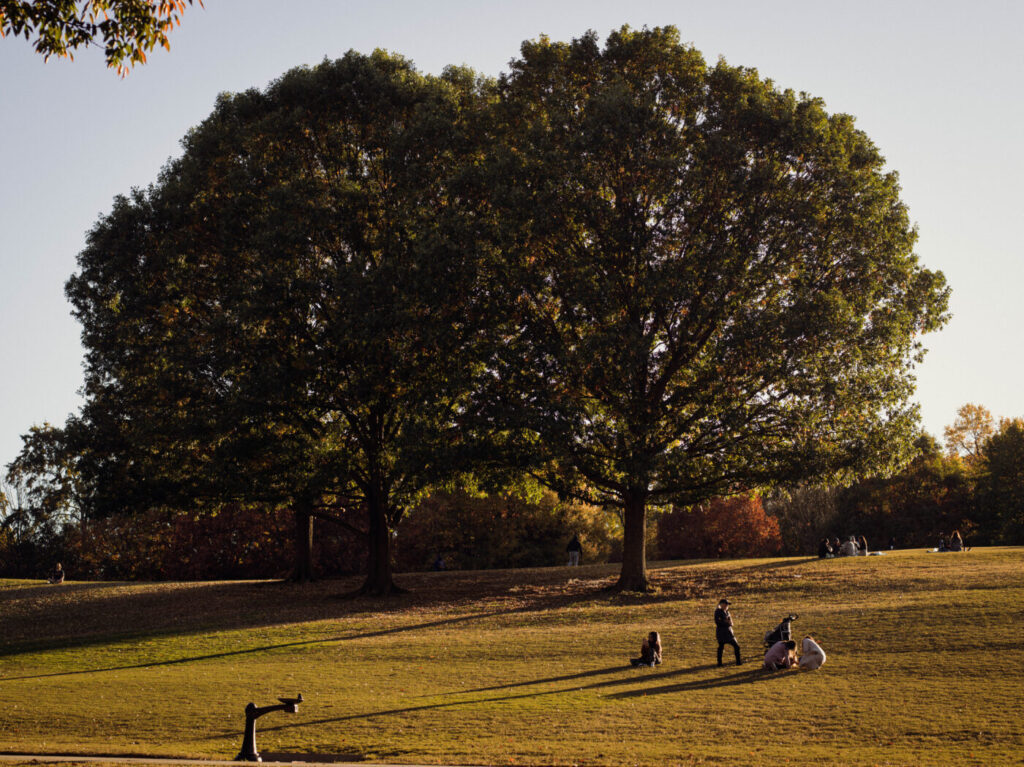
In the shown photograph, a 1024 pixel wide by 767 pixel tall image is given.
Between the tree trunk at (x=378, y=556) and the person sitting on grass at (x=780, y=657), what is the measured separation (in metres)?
23.3

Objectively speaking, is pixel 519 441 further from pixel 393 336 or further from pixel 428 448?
pixel 393 336

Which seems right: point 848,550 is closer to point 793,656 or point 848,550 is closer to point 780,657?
point 793,656

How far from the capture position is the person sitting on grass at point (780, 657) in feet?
76.1

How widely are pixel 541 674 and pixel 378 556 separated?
68.5 ft

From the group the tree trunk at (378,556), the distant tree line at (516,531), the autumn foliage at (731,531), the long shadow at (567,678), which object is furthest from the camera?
the autumn foliage at (731,531)

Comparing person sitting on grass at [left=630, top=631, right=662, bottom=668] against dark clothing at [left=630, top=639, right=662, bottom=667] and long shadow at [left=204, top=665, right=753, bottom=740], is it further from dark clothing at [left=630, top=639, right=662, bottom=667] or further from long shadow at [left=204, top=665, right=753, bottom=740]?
long shadow at [left=204, top=665, right=753, bottom=740]

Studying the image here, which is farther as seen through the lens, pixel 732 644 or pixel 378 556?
pixel 378 556

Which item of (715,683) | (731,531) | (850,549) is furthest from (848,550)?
(715,683)

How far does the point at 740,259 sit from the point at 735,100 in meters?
6.74

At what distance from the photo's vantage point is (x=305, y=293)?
126 ft

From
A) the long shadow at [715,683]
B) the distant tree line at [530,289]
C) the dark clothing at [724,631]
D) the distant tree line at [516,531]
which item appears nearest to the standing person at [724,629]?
the dark clothing at [724,631]

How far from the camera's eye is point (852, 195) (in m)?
37.0

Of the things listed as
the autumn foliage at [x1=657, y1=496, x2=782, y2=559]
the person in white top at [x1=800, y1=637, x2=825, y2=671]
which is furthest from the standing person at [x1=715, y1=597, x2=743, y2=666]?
the autumn foliage at [x1=657, y1=496, x2=782, y2=559]

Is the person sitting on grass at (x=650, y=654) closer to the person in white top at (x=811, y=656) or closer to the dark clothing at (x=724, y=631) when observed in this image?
the dark clothing at (x=724, y=631)
